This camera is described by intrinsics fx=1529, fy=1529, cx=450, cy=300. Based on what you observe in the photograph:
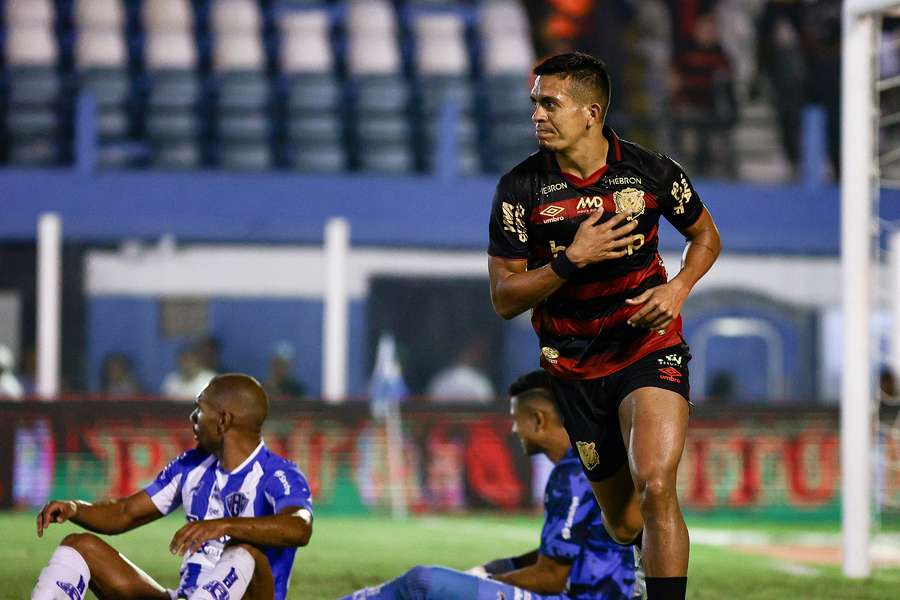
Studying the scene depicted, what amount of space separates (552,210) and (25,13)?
602 inches

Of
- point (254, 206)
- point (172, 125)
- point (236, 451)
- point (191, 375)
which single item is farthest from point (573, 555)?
point (172, 125)

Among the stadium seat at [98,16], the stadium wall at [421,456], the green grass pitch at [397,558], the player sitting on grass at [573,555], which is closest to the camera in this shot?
the player sitting on grass at [573,555]

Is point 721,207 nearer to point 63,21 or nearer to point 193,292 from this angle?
point 193,292

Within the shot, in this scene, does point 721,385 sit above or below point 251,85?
below

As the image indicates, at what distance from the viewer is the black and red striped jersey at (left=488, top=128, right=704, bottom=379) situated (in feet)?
17.3

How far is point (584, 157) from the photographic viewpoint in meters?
5.27

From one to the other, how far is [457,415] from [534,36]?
9.86 meters

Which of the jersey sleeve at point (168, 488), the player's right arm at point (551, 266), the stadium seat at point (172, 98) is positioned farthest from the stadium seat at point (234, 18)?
the player's right arm at point (551, 266)

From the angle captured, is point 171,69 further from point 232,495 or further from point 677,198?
point 677,198

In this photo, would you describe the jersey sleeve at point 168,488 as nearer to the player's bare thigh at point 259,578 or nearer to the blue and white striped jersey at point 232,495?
the blue and white striped jersey at point 232,495

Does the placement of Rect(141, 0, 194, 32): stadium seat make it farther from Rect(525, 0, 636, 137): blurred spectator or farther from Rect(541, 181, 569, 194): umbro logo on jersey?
Rect(541, 181, 569, 194): umbro logo on jersey

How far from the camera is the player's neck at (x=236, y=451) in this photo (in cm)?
556

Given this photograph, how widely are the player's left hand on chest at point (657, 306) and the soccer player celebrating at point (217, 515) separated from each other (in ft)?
4.42

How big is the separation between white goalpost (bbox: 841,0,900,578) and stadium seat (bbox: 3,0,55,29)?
12.6 m
